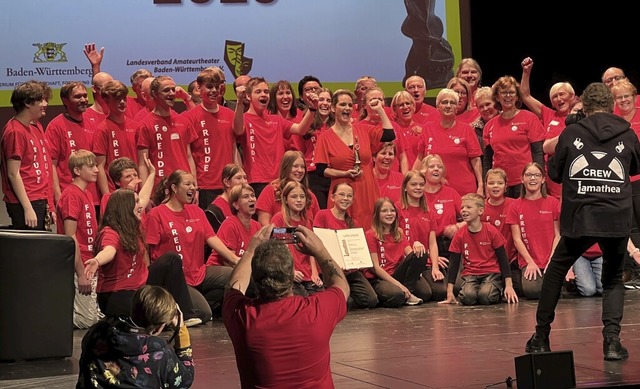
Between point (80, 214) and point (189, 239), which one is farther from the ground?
point (80, 214)

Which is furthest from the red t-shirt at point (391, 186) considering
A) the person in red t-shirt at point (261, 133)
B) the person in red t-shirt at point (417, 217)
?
the person in red t-shirt at point (261, 133)

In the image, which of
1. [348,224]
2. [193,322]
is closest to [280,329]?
[193,322]

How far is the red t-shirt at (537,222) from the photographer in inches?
348

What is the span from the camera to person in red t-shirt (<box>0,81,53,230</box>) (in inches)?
303

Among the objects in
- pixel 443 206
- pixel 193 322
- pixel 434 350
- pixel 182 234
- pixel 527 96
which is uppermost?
pixel 527 96

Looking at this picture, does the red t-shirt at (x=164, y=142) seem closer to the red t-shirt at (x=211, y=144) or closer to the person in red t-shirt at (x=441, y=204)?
the red t-shirt at (x=211, y=144)

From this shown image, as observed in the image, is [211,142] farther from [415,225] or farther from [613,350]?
[613,350]

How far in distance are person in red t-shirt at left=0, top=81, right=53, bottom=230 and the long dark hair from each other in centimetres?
97

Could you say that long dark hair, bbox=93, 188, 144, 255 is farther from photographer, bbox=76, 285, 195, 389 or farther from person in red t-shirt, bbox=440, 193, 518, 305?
photographer, bbox=76, 285, 195, 389

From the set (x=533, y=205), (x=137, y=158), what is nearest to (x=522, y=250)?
(x=533, y=205)

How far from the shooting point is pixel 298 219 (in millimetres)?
8438

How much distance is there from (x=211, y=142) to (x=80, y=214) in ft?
4.96

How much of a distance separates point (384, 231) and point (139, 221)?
A: 2346 millimetres

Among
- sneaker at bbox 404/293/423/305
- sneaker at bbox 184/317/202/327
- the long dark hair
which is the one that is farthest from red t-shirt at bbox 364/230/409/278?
the long dark hair
